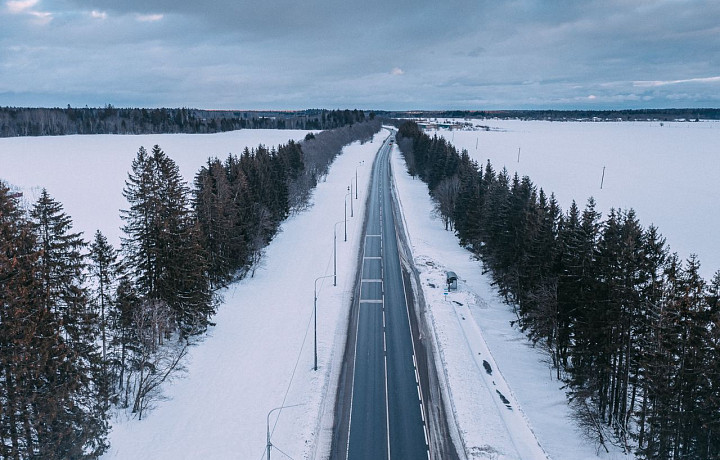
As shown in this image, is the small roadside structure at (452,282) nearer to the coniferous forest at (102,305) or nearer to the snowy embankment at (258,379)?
the snowy embankment at (258,379)

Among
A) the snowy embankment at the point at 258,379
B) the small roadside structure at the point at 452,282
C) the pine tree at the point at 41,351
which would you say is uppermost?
the pine tree at the point at 41,351

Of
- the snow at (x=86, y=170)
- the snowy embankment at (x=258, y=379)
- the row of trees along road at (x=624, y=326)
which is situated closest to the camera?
the row of trees along road at (x=624, y=326)

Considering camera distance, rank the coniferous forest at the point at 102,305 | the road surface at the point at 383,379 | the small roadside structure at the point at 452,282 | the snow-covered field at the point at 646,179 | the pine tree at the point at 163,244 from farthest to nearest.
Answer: the snow-covered field at the point at 646,179 → the small roadside structure at the point at 452,282 → the pine tree at the point at 163,244 → the road surface at the point at 383,379 → the coniferous forest at the point at 102,305

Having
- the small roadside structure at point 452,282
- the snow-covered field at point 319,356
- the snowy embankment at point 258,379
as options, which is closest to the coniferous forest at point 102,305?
the snowy embankment at point 258,379

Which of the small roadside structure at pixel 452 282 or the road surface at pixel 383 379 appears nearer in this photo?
the road surface at pixel 383 379

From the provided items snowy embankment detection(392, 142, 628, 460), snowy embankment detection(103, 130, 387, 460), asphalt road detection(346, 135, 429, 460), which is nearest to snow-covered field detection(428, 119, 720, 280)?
snowy embankment detection(392, 142, 628, 460)

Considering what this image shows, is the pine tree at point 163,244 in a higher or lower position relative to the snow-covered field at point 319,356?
higher

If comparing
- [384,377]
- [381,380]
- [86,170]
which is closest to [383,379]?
[381,380]

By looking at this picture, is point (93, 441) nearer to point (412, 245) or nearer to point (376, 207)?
point (412, 245)
